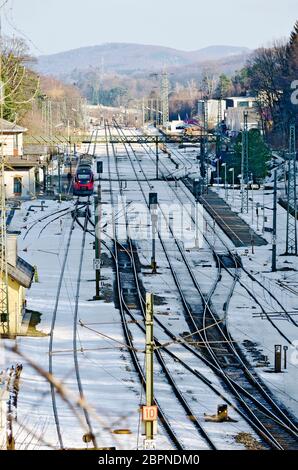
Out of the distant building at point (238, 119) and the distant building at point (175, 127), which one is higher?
the distant building at point (238, 119)

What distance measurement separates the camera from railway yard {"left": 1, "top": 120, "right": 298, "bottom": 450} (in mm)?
13016

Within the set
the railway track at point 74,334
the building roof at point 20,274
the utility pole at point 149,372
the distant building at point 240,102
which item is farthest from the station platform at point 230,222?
the distant building at point 240,102

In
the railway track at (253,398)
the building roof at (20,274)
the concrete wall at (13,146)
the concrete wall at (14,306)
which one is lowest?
the railway track at (253,398)

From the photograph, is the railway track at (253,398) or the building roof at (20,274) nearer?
the railway track at (253,398)

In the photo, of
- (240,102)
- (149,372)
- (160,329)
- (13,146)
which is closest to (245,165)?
(13,146)

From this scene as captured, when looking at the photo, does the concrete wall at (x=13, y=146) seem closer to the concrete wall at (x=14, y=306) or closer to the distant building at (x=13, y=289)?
the distant building at (x=13, y=289)

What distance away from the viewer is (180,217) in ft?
116

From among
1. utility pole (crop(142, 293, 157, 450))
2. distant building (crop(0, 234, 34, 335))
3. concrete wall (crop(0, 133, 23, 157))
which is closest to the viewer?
utility pole (crop(142, 293, 157, 450))

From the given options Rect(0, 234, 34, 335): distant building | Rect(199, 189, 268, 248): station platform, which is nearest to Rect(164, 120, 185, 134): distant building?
Rect(199, 189, 268, 248): station platform

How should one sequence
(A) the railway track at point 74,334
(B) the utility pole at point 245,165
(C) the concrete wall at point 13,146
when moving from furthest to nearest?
1. (C) the concrete wall at point 13,146
2. (B) the utility pole at point 245,165
3. (A) the railway track at point 74,334

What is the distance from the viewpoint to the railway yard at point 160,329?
512 inches

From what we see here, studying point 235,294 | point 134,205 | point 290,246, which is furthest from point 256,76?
point 235,294

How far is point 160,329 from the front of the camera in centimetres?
1973

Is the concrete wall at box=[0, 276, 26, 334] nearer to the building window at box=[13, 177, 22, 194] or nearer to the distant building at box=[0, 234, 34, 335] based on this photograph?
the distant building at box=[0, 234, 34, 335]
